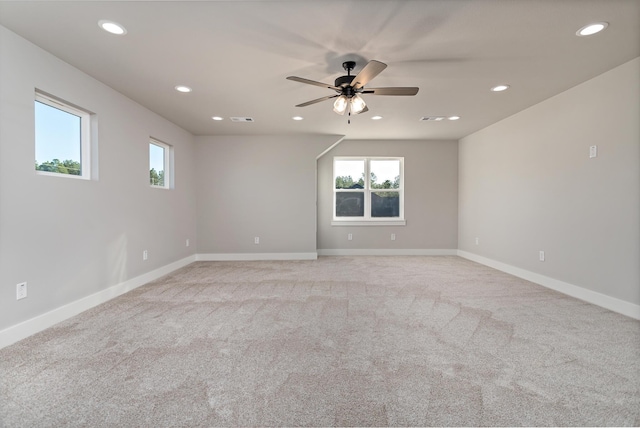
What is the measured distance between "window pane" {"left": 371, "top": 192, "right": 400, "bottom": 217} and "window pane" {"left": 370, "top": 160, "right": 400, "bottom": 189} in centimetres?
18

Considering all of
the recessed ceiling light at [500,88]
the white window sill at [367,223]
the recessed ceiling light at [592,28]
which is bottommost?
the white window sill at [367,223]

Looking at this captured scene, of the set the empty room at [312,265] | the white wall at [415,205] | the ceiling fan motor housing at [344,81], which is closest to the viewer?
the empty room at [312,265]

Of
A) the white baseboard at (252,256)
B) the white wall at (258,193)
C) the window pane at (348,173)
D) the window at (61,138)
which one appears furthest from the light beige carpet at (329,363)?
the window pane at (348,173)

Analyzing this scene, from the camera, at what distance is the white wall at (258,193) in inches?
236

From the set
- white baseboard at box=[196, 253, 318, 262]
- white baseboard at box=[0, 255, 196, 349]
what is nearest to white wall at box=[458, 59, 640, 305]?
white baseboard at box=[196, 253, 318, 262]

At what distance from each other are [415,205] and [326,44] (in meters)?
4.66

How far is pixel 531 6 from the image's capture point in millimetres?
2076

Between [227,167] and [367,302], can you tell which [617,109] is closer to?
[367,302]

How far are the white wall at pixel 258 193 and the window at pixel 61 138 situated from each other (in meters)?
2.75

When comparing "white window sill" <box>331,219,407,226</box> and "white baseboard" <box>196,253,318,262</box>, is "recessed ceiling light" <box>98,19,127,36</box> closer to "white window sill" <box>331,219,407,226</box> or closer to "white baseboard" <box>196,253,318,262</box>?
"white baseboard" <box>196,253,318,262</box>

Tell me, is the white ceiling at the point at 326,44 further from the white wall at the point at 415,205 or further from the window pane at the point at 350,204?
the window pane at the point at 350,204

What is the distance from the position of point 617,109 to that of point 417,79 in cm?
203

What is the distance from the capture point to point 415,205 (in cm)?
655

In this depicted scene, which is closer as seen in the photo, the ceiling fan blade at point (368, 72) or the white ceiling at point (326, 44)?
the white ceiling at point (326, 44)
